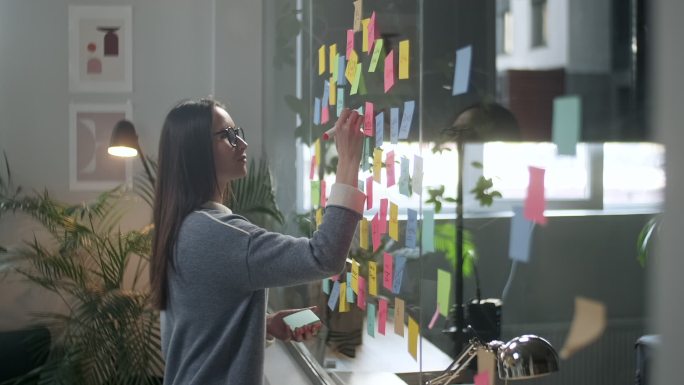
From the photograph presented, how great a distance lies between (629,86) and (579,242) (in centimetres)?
21

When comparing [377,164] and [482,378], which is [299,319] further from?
[482,378]

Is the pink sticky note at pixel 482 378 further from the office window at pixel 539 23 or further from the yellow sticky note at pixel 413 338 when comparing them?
the office window at pixel 539 23

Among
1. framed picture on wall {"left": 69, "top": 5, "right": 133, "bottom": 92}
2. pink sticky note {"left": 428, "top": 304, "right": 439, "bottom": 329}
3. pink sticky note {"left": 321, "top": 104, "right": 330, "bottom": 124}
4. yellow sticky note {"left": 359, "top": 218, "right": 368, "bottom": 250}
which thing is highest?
framed picture on wall {"left": 69, "top": 5, "right": 133, "bottom": 92}

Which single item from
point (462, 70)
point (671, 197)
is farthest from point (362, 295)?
point (671, 197)

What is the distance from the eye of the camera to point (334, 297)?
233 centimetres

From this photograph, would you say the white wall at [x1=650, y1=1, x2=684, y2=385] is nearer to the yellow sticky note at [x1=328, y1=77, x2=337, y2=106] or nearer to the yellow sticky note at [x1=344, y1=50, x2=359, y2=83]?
the yellow sticky note at [x1=344, y1=50, x2=359, y2=83]

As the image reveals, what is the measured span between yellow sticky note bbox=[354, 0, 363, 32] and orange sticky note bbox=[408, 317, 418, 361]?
2.44 ft

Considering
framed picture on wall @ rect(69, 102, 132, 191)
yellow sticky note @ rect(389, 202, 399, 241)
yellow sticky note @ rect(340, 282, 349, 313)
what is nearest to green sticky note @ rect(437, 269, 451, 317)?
yellow sticky note @ rect(389, 202, 399, 241)

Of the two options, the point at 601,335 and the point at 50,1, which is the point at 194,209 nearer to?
the point at 601,335

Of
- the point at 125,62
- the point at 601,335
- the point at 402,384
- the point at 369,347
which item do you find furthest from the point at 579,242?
the point at 125,62

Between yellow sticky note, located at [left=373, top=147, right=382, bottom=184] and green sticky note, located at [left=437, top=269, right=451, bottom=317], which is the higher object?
yellow sticky note, located at [left=373, top=147, right=382, bottom=184]

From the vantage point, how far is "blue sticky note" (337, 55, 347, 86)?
2.16 m

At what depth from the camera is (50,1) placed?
4555mm

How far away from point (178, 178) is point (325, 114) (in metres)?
0.83
